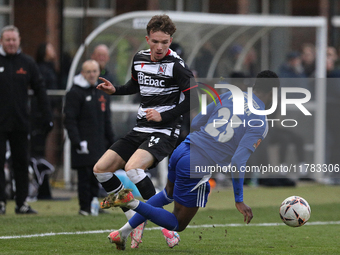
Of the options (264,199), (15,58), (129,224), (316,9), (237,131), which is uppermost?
(316,9)

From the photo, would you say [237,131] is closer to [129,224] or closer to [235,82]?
[129,224]

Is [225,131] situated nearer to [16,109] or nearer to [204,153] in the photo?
[204,153]

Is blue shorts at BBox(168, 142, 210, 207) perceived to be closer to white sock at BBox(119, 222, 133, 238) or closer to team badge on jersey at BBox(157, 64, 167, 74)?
white sock at BBox(119, 222, 133, 238)

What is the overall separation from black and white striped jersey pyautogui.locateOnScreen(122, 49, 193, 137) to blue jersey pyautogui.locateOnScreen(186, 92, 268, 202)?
1.21 ft

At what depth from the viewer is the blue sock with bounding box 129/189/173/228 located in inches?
238

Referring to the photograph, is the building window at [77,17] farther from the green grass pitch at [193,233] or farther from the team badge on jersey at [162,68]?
the team badge on jersey at [162,68]

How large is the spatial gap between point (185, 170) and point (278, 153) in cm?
812

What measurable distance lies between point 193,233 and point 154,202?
4.36 feet

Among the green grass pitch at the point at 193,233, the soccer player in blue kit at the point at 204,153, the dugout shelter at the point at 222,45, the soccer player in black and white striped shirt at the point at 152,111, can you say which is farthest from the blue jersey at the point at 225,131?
the dugout shelter at the point at 222,45

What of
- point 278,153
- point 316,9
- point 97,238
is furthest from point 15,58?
point 316,9

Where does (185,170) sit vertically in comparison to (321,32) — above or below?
below

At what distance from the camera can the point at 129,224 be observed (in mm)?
6086

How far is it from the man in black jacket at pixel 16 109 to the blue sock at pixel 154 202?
3.24m

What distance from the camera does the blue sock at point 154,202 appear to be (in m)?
6.05
